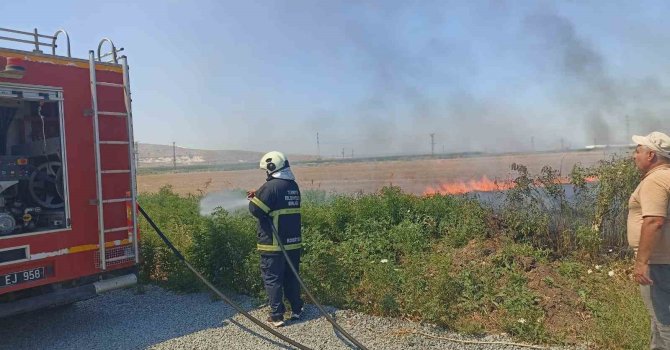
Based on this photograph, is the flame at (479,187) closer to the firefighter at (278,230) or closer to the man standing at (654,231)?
the firefighter at (278,230)

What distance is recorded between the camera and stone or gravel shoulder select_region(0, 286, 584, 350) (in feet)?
17.2

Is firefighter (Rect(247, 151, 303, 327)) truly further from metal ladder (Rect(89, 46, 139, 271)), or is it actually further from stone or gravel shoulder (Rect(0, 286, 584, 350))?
metal ladder (Rect(89, 46, 139, 271))

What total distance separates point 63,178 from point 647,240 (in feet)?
17.6

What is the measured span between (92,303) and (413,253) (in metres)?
4.40

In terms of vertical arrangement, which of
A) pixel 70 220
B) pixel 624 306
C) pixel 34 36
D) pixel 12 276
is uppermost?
pixel 34 36

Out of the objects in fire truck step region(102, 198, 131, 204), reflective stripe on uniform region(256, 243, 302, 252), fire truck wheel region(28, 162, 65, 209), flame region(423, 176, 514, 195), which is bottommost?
reflective stripe on uniform region(256, 243, 302, 252)

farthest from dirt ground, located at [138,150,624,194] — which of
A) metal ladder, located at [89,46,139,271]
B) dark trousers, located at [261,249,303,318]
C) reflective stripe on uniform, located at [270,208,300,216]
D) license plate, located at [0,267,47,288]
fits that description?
license plate, located at [0,267,47,288]

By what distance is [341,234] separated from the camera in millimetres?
8383

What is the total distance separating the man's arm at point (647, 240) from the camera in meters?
3.66

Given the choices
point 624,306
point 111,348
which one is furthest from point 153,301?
point 624,306

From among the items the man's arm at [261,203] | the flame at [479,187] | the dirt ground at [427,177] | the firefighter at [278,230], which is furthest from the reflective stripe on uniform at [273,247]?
the dirt ground at [427,177]

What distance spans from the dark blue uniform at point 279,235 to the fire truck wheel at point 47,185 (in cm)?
217

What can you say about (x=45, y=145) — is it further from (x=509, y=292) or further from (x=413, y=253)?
(x=509, y=292)

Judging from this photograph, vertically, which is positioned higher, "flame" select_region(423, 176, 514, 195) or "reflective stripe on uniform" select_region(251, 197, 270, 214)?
"reflective stripe on uniform" select_region(251, 197, 270, 214)
